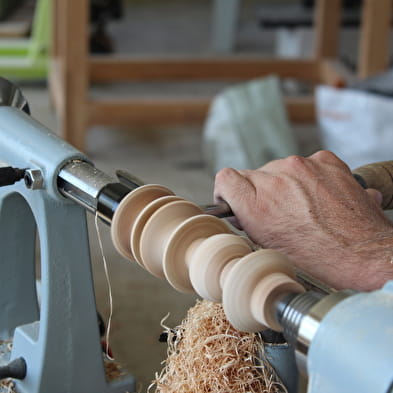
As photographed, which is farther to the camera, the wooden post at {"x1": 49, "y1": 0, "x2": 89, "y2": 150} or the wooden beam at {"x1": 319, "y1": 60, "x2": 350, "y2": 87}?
the wooden beam at {"x1": 319, "y1": 60, "x2": 350, "y2": 87}

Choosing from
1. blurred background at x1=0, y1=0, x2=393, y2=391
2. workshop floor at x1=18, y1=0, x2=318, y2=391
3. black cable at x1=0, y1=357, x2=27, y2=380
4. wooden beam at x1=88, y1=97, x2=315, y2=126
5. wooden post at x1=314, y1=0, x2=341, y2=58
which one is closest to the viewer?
black cable at x1=0, y1=357, x2=27, y2=380

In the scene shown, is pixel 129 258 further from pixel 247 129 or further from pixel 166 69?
pixel 166 69

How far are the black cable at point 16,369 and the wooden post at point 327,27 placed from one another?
2.38 metres

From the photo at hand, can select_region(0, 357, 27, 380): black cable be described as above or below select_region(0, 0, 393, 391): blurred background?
above

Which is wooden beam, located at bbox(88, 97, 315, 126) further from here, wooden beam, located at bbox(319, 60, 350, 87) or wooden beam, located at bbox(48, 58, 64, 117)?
wooden beam, located at bbox(319, 60, 350, 87)

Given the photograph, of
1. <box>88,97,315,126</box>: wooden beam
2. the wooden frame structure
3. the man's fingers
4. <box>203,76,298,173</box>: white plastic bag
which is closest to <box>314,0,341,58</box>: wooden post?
the wooden frame structure

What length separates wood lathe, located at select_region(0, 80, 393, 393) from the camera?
1.43 feet

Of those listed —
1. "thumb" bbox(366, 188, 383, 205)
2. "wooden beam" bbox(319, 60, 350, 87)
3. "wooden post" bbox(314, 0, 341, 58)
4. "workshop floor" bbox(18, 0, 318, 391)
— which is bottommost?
"workshop floor" bbox(18, 0, 318, 391)

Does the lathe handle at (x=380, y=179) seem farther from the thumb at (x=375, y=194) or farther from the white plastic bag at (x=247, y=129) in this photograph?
the white plastic bag at (x=247, y=129)

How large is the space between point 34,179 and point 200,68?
7.60 feet

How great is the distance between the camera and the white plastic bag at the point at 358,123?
2.21 m

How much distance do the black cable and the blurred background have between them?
646 millimetres

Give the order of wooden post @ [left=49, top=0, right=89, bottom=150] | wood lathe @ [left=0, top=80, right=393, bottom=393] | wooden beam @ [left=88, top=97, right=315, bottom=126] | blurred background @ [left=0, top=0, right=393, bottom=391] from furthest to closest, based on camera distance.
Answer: wooden beam @ [left=88, top=97, right=315, bottom=126]
wooden post @ [left=49, top=0, right=89, bottom=150]
blurred background @ [left=0, top=0, right=393, bottom=391]
wood lathe @ [left=0, top=80, right=393, bottom=393]

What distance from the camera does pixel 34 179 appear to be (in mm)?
673
